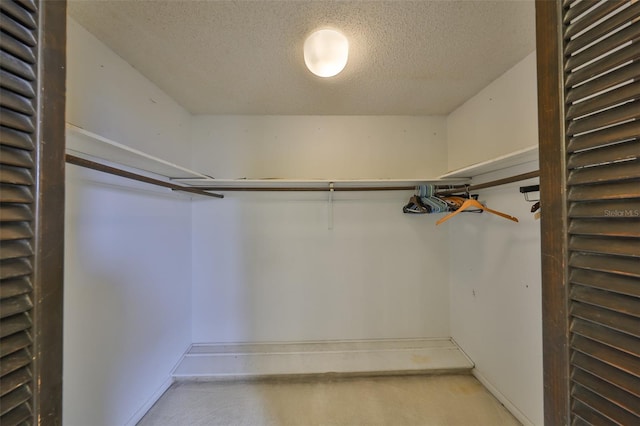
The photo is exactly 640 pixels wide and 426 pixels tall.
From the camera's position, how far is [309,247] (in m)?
2.23

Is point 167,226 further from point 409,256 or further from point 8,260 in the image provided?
point 409,256

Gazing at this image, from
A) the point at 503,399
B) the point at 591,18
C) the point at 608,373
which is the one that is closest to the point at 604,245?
the point at 608,373

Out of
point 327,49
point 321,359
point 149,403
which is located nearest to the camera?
point 327,49

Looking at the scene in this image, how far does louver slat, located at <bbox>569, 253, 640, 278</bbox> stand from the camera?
0.45m

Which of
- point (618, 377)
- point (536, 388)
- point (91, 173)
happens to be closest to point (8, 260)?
point (91, 173)

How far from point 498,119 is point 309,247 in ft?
6.11

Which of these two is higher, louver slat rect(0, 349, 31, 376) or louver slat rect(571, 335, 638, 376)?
louver slat rect(0, 349, 31, 376)

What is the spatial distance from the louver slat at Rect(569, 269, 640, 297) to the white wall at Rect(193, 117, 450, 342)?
1.72 metres

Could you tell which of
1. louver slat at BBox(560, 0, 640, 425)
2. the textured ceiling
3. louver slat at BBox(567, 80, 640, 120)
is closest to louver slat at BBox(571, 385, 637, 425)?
louver slat at BBox(560, 0, 640, 425)

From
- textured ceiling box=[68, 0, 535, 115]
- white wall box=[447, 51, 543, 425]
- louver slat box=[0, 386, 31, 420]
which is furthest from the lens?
white wall box=[447, 51, 543, 425]

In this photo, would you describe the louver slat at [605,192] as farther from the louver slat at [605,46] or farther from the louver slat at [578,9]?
the louver slat at [578,9]

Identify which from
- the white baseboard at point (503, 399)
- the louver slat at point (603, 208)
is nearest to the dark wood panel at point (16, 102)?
the louver slat at point (603, 208)

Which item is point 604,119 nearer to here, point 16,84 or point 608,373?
point 608,373

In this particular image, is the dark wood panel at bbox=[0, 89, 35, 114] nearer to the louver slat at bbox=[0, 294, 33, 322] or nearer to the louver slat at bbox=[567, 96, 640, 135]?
the louver slat at bbox=[0, 294, 33, 322]
